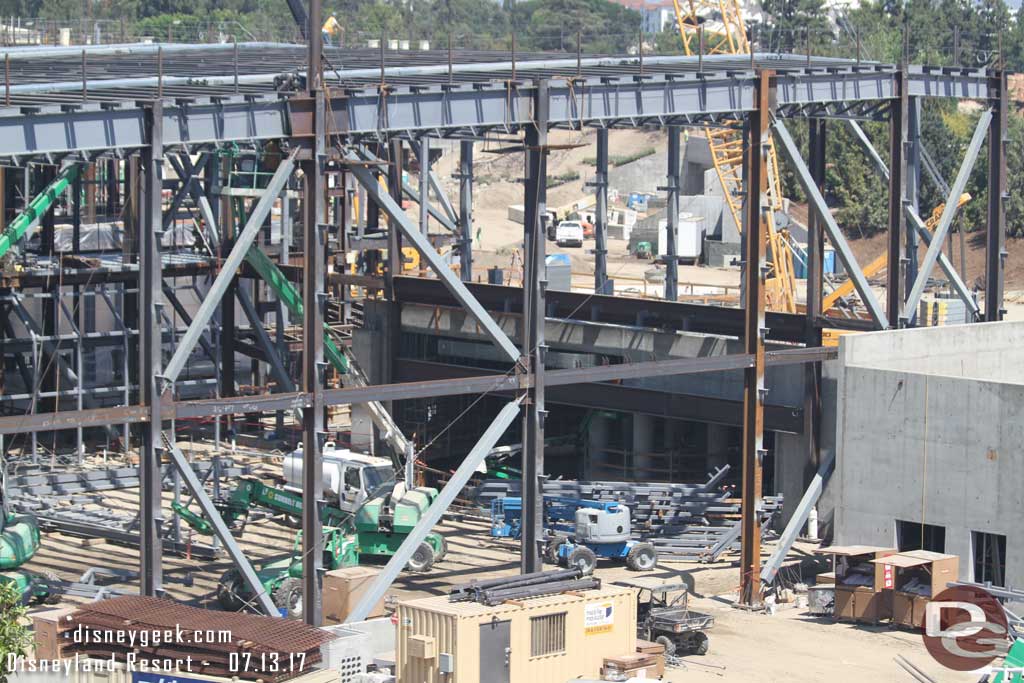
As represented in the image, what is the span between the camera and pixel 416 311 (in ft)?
166

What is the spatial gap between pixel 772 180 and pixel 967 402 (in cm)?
3365

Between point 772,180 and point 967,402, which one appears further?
A: point 772,180

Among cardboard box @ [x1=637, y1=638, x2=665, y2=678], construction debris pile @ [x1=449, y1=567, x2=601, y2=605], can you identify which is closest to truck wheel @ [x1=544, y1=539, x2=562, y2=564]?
cardboard box @ [x1=637, y1=638, x2=665, y2=678]

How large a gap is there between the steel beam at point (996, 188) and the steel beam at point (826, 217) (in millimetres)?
4377

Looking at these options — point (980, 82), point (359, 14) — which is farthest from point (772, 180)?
point (359, 14)

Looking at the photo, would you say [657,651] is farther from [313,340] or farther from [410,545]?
[313,340]

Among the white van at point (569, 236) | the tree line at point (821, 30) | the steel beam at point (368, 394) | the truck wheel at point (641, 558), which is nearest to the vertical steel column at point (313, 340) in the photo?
the steel beam at point (368, 394)

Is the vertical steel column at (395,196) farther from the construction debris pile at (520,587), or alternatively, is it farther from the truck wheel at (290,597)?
the construction debris pile at (520,587)

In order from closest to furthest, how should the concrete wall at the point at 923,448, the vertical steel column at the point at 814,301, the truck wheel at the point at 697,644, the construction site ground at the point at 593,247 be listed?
the truck wheel at the point at 697,644
the concrete wall at the point at 923,448
the vertical steel column at the point at 814,301
the construction site ground at the point at 593,247

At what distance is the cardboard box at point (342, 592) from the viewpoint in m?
32.2

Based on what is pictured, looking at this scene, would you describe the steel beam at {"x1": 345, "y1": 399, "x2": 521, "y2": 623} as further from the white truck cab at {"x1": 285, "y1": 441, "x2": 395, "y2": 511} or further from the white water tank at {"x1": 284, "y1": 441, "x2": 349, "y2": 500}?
the white water tank at {"x1": 284, "y1": 441, "x2": 349, "y2": 500}

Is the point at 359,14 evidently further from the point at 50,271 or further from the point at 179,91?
the point at 179,91

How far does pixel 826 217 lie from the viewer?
39219 millimetres

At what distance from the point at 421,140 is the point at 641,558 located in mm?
10579
